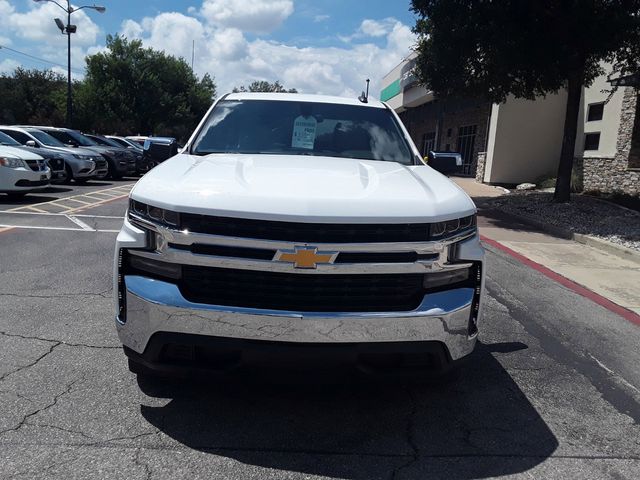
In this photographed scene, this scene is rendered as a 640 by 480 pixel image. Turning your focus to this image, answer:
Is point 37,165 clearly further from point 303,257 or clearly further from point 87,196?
point 303,257

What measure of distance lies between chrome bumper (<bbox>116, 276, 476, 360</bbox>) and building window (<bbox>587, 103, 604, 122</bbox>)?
723 inches

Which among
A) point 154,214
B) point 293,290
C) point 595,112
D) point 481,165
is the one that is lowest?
point 293,290

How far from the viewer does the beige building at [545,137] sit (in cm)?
1717

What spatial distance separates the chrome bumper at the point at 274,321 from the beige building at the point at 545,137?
1543 cm

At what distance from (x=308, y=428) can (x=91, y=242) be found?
6.35 m

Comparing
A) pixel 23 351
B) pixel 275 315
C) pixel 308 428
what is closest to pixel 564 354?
pixel 308 428

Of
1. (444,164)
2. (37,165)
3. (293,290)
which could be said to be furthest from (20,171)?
(293,290)

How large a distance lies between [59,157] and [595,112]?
16867mm

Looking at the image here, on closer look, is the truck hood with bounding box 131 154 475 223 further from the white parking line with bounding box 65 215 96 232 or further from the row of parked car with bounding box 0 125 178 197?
the white parking line with bounding box 65 215 96 232

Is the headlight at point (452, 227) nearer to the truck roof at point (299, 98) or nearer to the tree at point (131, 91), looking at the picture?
the truck roof at point (299, 98)

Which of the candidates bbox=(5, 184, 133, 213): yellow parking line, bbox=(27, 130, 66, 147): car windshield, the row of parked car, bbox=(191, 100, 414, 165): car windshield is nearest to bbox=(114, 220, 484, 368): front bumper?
bbox=(191, 100, 414, 165): car windshield

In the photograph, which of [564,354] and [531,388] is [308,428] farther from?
[564,354]

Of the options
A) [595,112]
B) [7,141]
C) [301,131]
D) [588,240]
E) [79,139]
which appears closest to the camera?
[301,131]

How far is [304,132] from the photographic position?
456cm
